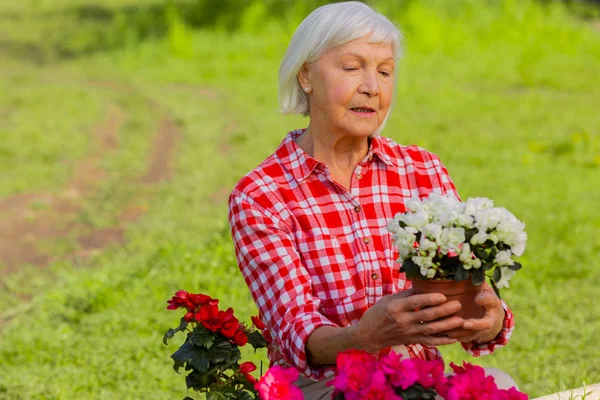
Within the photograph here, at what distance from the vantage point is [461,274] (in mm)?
2219

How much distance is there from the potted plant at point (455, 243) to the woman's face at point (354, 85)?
60 cm

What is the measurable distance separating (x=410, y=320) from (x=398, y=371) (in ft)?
0.46

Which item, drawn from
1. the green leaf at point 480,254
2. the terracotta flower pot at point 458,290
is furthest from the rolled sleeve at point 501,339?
the green leaf at point 480,254

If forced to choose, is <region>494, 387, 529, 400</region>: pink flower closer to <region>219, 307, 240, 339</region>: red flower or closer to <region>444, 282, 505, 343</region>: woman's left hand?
<region>444, 282, 505, 343</region>: woman's left hand

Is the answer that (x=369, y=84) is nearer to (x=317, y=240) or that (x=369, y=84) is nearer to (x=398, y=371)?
(x=317, y=240)

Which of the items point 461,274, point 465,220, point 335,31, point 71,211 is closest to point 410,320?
point 461,274

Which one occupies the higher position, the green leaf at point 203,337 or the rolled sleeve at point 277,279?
the rolled sleeve at point 277,279

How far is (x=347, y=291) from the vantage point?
274 centimetres

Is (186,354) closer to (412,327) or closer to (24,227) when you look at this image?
(412,327)

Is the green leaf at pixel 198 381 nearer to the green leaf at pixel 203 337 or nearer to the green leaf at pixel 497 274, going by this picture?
the green leaf at pixel 203 337

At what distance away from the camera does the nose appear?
2.80 meters

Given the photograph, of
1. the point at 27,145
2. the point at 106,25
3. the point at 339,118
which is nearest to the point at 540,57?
the point at 27,145

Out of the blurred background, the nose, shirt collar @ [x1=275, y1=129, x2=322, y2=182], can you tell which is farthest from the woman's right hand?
the blurred background

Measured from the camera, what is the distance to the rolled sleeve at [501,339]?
2.64 meters
